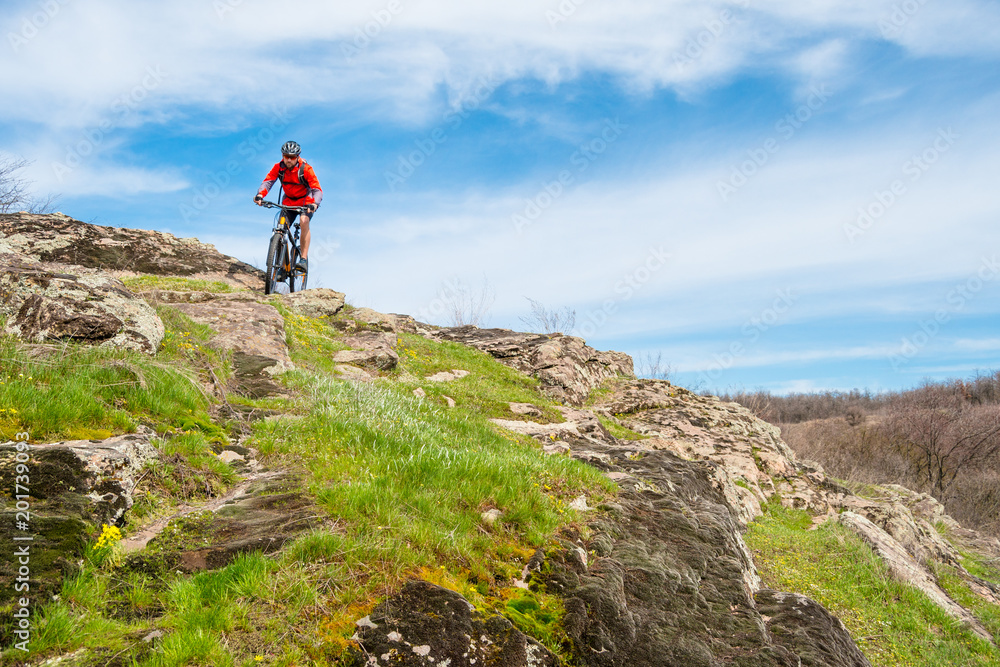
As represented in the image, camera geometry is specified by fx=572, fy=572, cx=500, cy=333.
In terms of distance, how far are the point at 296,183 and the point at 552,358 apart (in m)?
8.10

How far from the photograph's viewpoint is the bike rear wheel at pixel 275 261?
13.3 meters

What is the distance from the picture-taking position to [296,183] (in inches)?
517

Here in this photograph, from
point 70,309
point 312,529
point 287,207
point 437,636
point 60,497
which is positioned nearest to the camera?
point 437,636

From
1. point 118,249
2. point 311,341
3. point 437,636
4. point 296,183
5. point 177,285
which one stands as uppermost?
point 296,183

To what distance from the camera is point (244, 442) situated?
520 cm

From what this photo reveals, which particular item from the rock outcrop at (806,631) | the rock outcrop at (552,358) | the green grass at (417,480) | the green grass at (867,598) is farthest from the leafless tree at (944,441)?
the green grass at (417,480)

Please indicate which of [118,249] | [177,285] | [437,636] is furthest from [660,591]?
[118,249]

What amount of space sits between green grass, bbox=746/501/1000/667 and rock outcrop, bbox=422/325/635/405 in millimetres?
6193

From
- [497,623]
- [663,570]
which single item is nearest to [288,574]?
[497,623]

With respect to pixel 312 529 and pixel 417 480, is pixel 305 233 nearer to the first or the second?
pixel 417 480

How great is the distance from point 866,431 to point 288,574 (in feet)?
166

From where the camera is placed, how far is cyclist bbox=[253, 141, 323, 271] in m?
13.0

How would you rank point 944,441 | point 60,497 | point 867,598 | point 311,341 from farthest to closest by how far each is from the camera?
point 944,441 → point 311,341 → point 867,598 → point 60,497

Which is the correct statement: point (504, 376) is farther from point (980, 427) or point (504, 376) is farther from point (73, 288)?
point (980, 427)
